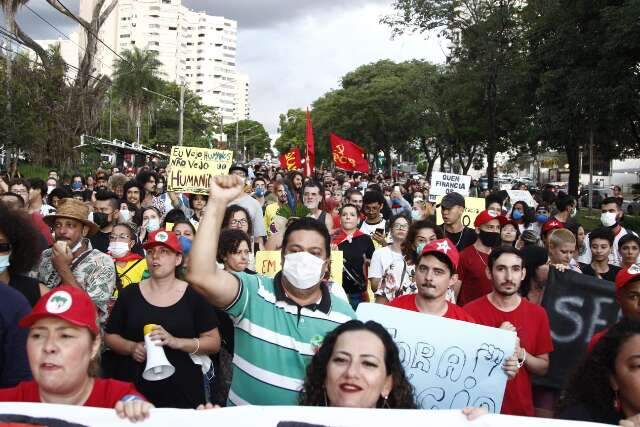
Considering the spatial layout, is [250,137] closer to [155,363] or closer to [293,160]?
[293,160]

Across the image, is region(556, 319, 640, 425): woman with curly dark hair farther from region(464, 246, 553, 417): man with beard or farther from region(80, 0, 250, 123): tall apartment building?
region(80, 0, 250, 123): tall apartment building

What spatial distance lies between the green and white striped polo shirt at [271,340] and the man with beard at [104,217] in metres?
3.96

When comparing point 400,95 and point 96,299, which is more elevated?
point 400,95

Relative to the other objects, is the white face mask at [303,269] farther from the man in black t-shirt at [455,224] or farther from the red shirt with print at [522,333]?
the man in black t-shirt at [455,224]

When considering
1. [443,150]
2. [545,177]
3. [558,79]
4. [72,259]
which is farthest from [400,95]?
[72,259]

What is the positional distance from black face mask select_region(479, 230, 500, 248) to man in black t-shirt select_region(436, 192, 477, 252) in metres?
0.76

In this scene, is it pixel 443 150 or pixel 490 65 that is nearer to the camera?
pixel 490 65

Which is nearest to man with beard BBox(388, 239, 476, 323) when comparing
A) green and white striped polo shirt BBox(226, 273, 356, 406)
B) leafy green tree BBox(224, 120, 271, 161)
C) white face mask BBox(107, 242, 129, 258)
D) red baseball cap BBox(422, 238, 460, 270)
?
red baseball cap BBox(422, 238, 460, 270)

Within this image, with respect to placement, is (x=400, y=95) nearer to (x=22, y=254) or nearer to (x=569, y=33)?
(x=569, y=33)

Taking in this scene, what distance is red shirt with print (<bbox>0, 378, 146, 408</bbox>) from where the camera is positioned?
2969 mm

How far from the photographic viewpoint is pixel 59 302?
2.92 m

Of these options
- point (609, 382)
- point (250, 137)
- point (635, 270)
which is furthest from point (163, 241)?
point (250, 137)

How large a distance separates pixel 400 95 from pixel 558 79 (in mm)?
26930

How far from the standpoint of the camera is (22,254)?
13.5 feet
